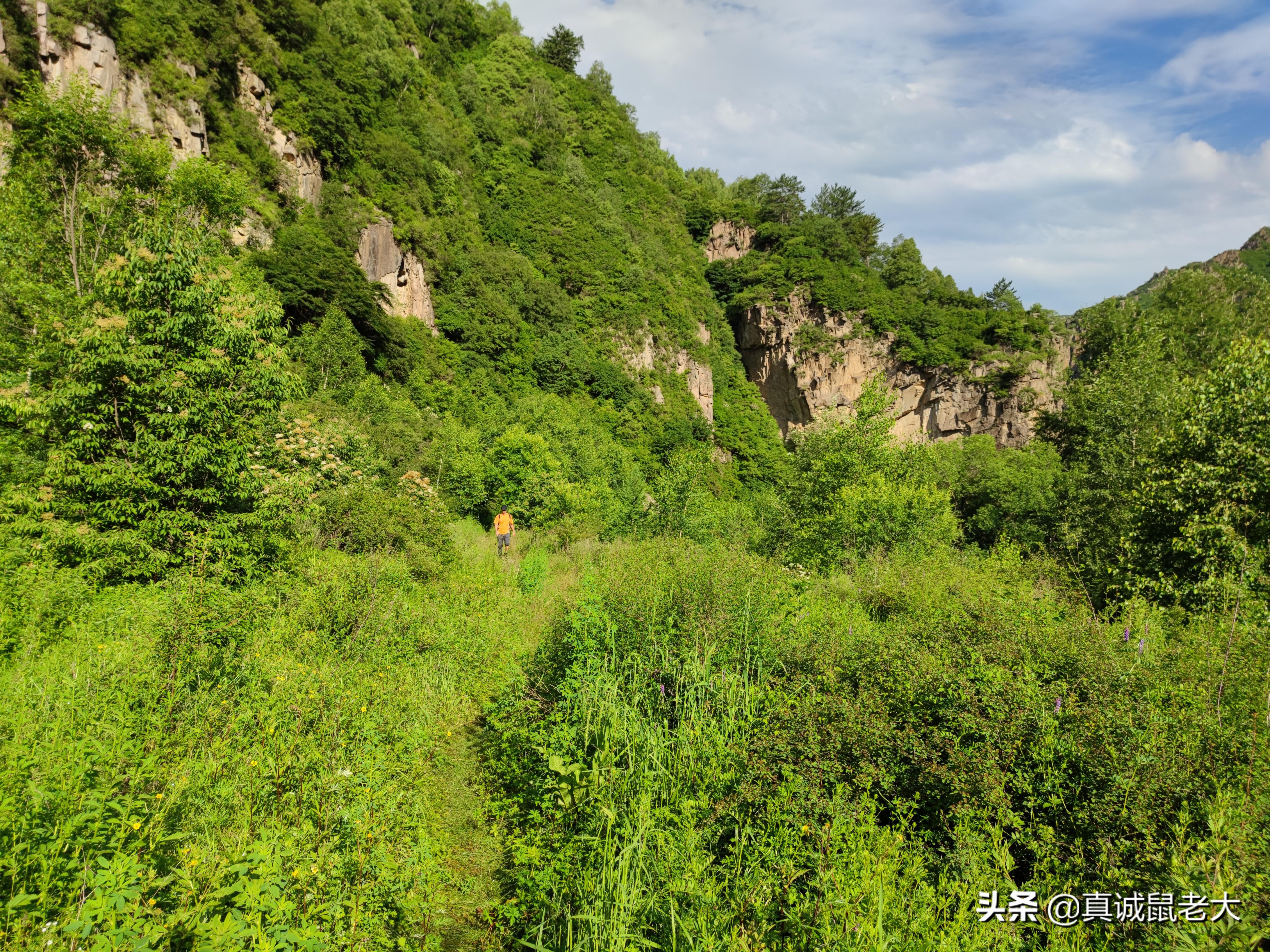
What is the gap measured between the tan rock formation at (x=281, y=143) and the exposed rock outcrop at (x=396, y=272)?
10.2 feet

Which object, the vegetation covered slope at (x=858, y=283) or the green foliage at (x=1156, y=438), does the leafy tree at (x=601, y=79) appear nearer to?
the vegetation covered slope at (x=858, y=283)

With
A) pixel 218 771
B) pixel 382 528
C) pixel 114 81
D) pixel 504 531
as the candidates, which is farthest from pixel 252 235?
pixel 218 771

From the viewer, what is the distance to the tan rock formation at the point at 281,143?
27.2 meters

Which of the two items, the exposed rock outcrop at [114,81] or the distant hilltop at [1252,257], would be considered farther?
the distant hilltop at [1252,257]

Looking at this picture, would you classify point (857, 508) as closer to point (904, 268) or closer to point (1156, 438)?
point (1156, 438)

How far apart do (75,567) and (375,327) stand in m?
22.6

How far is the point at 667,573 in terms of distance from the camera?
605cm

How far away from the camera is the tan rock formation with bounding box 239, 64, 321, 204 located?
27172 millimetres

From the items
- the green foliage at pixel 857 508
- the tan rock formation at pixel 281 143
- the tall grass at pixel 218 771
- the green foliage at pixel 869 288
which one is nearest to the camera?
the tall grass at pixel 218 771

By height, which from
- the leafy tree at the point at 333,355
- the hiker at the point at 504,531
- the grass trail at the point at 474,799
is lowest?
the grass trail at the point at 474,799

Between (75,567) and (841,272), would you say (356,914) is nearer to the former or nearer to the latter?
(75,567)

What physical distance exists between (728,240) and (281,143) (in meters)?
49.7

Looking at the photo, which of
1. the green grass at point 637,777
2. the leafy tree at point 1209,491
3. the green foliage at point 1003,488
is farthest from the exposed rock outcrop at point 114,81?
the green foliage at point 1003,488

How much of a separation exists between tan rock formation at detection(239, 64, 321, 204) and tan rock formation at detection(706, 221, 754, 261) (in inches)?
1827
